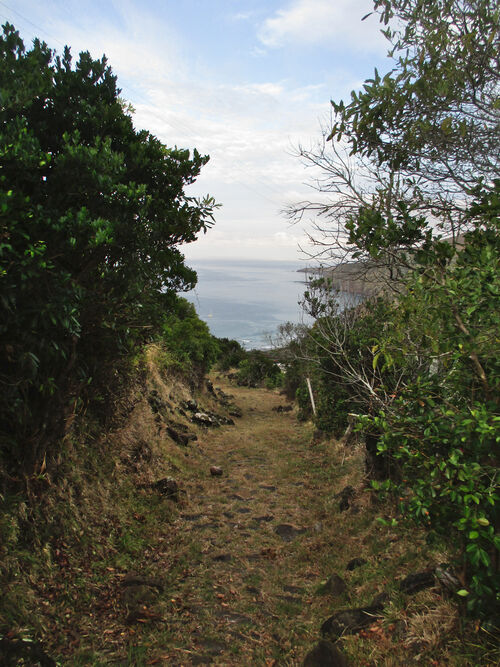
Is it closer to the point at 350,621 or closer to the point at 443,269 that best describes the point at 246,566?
the point at 350,621

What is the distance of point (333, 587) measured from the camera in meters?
5.59

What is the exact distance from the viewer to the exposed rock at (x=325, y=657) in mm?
3754

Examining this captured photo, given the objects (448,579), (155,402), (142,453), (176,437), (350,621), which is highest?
(155,402)

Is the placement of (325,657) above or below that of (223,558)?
above

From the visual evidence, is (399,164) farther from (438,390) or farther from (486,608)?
(486,608)

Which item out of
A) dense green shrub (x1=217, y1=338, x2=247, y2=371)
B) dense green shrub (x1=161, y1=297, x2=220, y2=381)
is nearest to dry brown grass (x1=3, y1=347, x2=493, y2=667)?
dense green shrub (x1=161, y1=297, x2=220, y2=381)

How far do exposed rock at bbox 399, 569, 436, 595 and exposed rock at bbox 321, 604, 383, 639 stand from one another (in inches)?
14.5

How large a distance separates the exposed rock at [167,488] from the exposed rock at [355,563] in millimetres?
3844

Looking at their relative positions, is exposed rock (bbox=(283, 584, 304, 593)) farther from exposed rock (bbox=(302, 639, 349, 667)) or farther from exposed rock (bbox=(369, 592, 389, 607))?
exposed rock (bbox=(302, 639, 349, 667))

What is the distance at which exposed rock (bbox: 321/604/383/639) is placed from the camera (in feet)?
14.4

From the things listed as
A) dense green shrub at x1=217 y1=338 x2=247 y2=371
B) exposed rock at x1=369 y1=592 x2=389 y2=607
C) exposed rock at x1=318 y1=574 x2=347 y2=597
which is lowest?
exposed rock at x1=318 y1=574 x2=347 y2=597

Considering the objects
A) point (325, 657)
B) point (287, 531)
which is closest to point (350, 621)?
point (325, 657)

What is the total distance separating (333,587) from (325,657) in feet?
6.28

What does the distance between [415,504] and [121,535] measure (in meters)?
5.12
